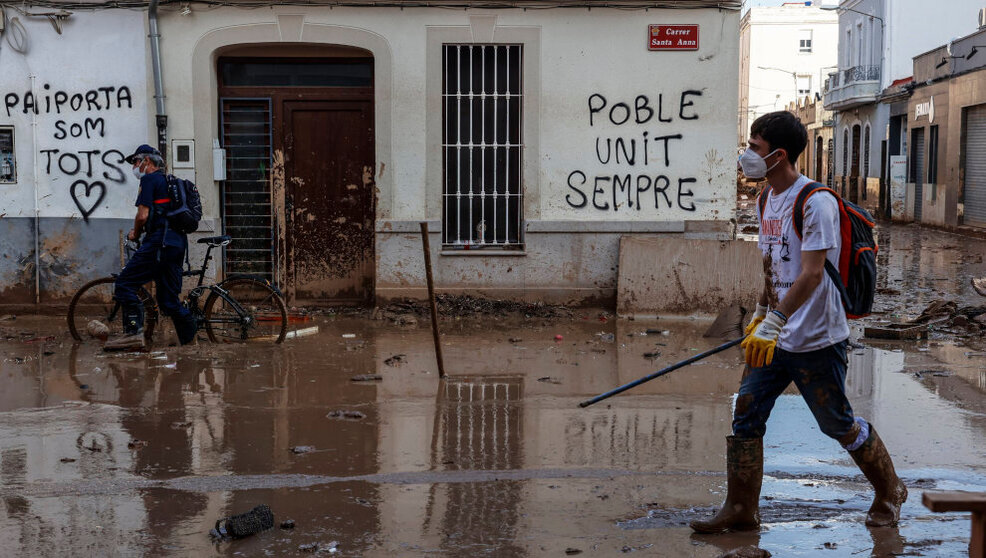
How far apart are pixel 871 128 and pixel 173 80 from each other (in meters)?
33.8

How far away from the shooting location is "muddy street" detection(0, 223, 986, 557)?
4.79 m

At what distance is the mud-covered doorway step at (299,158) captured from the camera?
11570 mm

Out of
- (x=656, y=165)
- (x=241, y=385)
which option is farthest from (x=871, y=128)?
(x=241, y=385)

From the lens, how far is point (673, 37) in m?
11.3

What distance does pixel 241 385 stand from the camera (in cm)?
806

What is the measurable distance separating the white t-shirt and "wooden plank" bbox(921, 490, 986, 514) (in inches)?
59.5

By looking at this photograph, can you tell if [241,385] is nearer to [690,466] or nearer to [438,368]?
[438,368]

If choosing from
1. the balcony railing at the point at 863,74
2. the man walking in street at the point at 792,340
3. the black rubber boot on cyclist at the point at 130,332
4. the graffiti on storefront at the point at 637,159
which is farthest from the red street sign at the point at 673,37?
the balcony railing at the point at 863,74

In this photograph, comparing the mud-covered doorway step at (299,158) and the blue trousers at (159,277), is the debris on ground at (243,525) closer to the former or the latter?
the blue trousers at (159,277)

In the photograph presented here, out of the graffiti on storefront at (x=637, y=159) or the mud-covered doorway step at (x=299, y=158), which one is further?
the mud-covered doorway step at (x=299, y=158)

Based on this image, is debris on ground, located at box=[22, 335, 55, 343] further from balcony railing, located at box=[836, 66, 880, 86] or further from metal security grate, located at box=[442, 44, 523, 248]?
balcony railing, located at box=[836, 66, 880, 86]

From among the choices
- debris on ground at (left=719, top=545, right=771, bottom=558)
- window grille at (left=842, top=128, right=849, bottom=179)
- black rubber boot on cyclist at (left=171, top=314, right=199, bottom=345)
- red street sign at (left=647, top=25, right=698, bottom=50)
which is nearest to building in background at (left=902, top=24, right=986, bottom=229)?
window grille at (left=842, top=128, right=849, bottom=179)

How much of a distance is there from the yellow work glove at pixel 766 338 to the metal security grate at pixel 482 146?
713cm

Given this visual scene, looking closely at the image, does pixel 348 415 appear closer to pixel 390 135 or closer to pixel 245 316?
pixel 245 316
